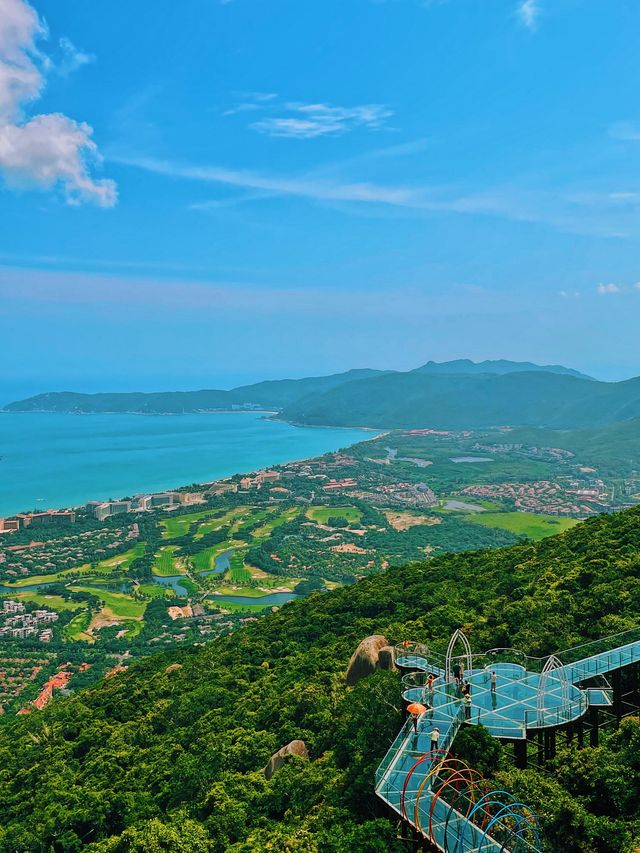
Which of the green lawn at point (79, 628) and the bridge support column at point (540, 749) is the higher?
the bridge support column at point (540, 749)

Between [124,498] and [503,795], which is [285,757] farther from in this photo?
[124,498]

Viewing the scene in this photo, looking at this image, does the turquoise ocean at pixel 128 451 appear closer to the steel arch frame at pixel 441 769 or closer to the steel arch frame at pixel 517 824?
the steel arch frame at pixel 441 769

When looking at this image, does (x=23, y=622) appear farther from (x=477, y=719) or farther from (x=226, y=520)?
(x=477, y=719)

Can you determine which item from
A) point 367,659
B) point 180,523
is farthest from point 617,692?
point 180,523

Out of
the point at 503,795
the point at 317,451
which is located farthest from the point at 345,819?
the point at 317,451

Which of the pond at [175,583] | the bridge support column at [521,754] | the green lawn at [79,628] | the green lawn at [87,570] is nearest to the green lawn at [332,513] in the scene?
the green lawn at [87,570]

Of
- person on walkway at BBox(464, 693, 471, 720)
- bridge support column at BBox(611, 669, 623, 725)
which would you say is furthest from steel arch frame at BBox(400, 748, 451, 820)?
bridge support column at BBox(611, 669, 623, 725)
